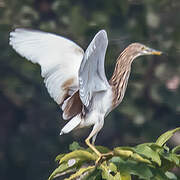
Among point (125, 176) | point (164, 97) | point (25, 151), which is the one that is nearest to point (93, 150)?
point (125, 176)

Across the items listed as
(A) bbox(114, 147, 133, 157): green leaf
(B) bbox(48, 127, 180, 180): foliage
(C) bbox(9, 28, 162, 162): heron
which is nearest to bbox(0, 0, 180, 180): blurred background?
(C) bbox(9, 28, 162, 162): heron

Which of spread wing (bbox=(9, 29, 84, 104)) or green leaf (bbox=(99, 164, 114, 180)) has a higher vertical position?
spread wing (bbox=(9, 29, 84, 104))

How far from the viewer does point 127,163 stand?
2.75 metres

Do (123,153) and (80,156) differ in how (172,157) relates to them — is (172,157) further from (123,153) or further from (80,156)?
(80,156)

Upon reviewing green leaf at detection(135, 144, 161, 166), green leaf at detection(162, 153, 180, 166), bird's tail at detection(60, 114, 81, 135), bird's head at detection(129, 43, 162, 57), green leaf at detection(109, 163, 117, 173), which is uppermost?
bird's head at detection(129, 43, 162, 57)

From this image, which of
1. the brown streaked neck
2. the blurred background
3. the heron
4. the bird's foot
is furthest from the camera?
the blurred background

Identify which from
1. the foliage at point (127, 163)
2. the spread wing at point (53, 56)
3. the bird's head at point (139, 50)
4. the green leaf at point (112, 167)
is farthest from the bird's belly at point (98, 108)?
the green leaf at point (112, 167)

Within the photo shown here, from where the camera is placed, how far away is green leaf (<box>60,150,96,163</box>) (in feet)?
8.82

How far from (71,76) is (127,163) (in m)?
0.67

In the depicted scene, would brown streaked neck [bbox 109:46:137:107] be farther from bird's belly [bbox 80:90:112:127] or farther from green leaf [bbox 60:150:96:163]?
green leaf [bbox 60:150:96:163]

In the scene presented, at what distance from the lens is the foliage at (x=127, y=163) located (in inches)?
105

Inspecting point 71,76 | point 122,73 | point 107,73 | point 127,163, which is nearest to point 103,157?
point 127,163

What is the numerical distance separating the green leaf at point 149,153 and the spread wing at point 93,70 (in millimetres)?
423

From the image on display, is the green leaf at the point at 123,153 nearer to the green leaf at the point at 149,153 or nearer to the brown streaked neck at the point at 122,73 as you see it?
the green leaf at the point at 149,153
